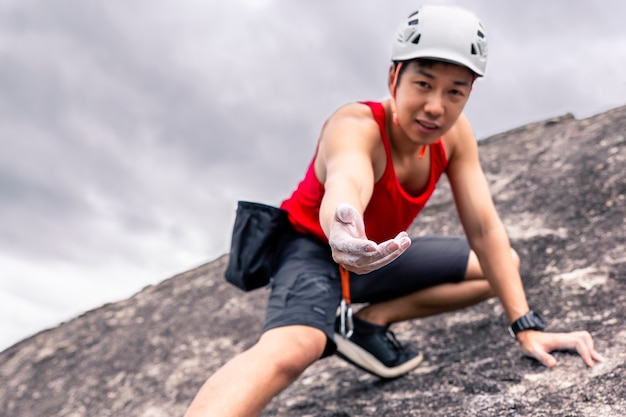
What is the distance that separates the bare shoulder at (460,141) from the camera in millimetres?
3549

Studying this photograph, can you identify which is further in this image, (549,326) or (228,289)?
(228,289)

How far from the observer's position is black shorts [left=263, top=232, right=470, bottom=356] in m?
3.03

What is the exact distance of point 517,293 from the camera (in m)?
3.50

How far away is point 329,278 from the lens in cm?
326

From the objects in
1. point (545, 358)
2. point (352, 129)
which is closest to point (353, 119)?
point (352, 129)

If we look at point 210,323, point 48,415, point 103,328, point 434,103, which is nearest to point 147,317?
point 103,328

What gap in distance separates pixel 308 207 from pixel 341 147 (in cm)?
64

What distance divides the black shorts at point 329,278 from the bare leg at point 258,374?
0.10m

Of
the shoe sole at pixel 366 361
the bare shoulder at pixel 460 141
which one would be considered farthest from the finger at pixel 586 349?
the bare shoulder at pixel 460 141

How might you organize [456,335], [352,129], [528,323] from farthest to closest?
[456,335], [528,323], [352,129]

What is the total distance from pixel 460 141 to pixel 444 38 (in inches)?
28.8

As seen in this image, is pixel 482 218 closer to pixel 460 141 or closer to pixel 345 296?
pixel 460 141

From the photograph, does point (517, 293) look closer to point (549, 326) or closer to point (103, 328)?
point (549, 326)

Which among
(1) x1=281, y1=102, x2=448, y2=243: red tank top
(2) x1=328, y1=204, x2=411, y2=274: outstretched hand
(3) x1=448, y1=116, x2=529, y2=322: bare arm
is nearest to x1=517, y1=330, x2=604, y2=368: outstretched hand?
(3) x1=448, y1=116, x2=529, y2=322: bare arm
